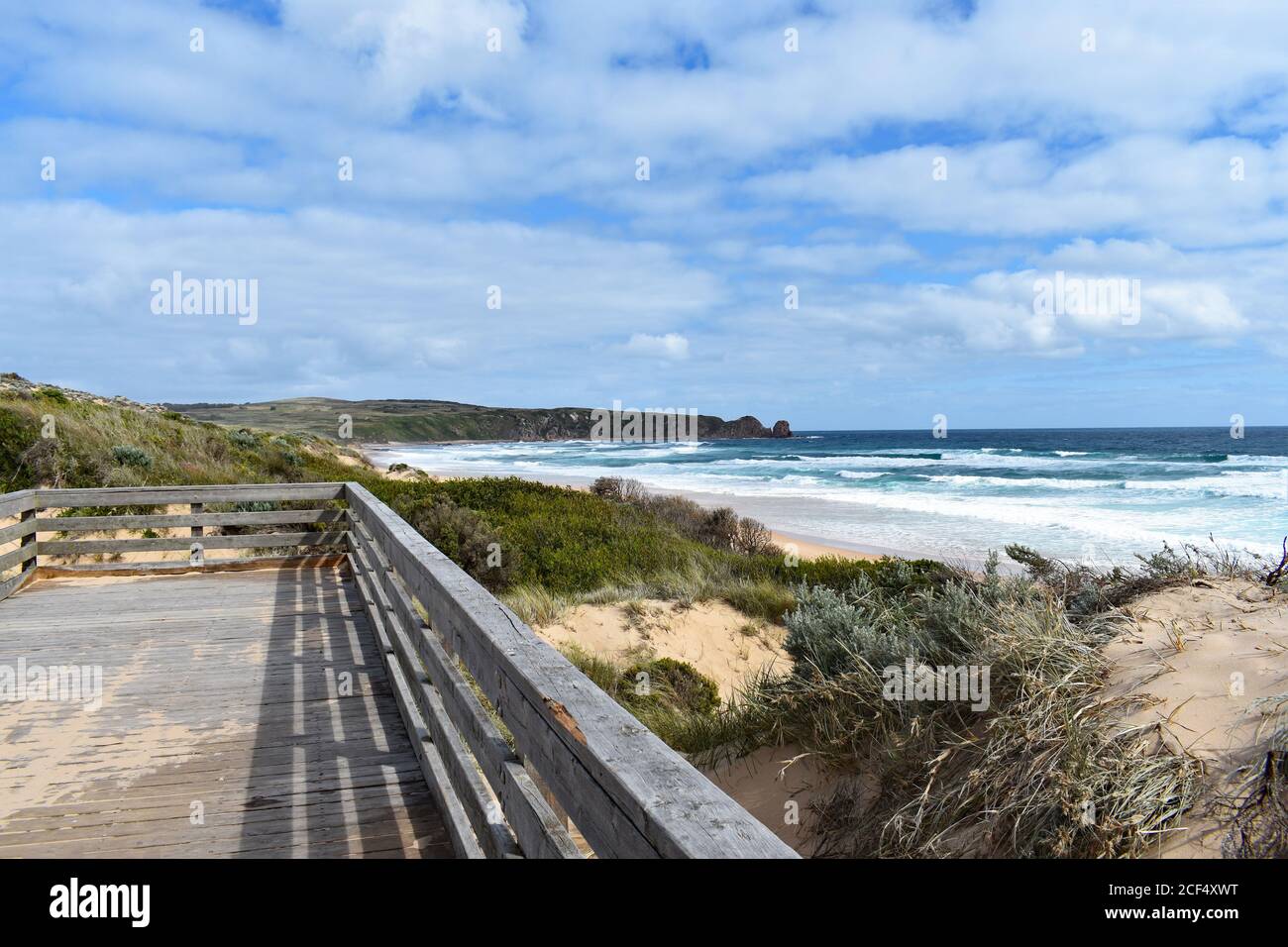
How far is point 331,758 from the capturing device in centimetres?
396

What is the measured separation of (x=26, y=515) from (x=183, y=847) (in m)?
6.82

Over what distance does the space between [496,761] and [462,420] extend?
128 meters

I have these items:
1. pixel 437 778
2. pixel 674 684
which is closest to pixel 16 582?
pixel 674 684

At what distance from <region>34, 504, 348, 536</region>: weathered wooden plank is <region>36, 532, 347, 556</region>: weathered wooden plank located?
6.2 inches

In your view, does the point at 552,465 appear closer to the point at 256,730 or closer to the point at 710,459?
the point at 710,459

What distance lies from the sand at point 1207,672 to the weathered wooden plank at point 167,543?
7757mm

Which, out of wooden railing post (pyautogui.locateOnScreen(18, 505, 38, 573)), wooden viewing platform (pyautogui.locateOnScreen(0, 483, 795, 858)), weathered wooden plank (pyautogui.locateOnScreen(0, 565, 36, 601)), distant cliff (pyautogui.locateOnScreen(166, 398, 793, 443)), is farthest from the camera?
distant cliff (pyautogui.locateOnScreen(166, 398, 793, 443))

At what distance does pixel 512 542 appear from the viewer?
12.2m

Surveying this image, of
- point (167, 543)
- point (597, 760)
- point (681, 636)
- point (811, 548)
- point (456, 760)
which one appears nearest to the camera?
point (597, 760)

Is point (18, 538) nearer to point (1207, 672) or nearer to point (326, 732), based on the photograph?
point (326, 732)

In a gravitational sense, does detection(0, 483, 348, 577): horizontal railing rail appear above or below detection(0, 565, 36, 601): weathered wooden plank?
above

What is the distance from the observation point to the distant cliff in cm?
11319

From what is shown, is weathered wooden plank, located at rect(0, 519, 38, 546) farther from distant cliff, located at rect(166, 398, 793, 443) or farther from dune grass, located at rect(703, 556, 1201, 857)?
distant cliff, located at rect(166, 398, 793, 443)

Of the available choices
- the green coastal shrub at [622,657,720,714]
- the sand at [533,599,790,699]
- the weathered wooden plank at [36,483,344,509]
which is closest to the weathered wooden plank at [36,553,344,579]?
the weathered wooden plank at [36,483,344,509]
